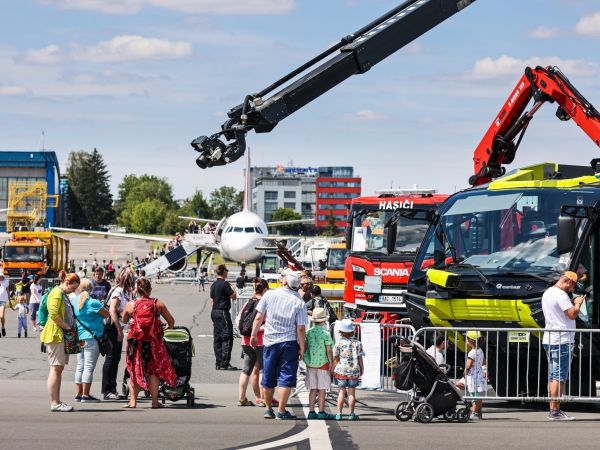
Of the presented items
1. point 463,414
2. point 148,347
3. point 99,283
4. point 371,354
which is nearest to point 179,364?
point 148,347

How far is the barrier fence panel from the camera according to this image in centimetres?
1395

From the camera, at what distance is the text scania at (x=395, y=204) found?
23.9 m

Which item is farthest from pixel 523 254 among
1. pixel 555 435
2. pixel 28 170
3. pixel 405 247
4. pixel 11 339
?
pixel 28 170

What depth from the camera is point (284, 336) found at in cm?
1401

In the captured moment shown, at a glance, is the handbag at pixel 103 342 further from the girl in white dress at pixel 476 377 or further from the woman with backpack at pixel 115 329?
the girl in white dress at pixel 476 377

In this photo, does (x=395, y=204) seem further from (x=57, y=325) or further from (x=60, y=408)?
(x=60, y=408)

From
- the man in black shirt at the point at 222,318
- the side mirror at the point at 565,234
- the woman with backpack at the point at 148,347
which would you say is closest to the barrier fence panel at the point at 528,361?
the side mirror at the point at 565,234

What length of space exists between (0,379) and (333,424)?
23.2ft

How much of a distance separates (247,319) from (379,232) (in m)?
8.20

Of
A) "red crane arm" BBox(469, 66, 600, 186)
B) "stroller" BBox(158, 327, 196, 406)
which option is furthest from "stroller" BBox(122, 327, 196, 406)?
"red crane arm" BBox(469, 66, 600, 186)

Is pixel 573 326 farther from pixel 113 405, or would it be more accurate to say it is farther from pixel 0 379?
pixel 0 379

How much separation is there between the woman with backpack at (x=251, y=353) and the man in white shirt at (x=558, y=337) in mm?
3702

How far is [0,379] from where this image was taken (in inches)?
730

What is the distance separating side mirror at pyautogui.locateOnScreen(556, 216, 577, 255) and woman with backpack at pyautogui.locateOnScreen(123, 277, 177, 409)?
4604 millimetres
